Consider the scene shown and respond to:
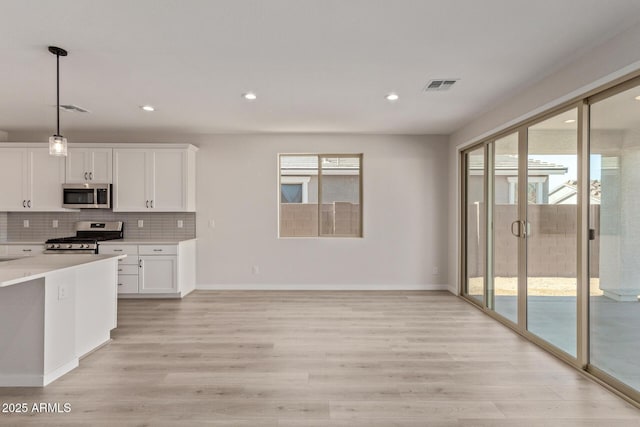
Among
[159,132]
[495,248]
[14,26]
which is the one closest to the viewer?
[14,26]

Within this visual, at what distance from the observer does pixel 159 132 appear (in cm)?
559

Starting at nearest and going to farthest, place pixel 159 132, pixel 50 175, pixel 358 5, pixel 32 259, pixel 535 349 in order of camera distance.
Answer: pixel 358 5, pixel 32 259, pixel 535 349, pixel 50 175, pixel 159 132

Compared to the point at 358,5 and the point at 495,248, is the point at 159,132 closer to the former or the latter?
the point at 358,5

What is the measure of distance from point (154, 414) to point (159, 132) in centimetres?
448

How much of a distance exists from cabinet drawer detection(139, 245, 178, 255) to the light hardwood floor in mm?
1076

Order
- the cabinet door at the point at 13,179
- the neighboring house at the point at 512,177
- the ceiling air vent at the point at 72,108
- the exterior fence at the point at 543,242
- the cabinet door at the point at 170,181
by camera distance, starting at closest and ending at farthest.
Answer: the exterior fence at the point at 543,242
the neighboring house at the point at 512,177
the ceiling air vent at the point at 72,108
the cabinet door at the point at 13,179
the cabinet door at the point at 170,181

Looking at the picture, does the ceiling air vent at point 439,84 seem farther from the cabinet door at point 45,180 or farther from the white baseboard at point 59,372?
the cabinet door at point 45,180

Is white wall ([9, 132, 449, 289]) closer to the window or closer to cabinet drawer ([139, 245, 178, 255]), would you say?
the window

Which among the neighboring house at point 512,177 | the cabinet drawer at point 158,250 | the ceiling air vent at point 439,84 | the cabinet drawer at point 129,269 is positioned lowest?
the cabinet drawer at point 129,269

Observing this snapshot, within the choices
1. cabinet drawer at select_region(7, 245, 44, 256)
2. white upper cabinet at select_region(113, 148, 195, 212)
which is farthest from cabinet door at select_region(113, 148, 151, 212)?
cabinet drawer at select_region(7, 245, 44, 256)

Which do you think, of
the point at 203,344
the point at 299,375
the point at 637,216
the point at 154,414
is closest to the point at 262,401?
the point at 299,375

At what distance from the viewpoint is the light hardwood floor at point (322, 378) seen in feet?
7.24

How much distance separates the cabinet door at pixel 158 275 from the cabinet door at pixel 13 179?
2.07m

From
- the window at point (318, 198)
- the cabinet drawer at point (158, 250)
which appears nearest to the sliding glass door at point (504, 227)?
the window at point (318, 198)
